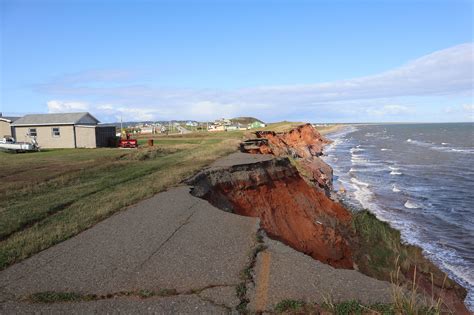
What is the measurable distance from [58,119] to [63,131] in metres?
1.56

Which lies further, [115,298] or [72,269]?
[72,269]

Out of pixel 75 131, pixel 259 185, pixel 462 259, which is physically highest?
pixel 75 131

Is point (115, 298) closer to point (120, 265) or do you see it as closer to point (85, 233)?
point (120, 265)

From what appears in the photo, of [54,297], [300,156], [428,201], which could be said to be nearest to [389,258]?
[54,297]

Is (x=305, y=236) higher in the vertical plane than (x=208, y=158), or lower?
lower

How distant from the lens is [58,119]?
38562 mm

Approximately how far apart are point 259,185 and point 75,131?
24203mm

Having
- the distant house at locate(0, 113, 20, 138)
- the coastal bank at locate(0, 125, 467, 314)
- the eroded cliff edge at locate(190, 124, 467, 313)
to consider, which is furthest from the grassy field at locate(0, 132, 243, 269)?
the distant house at locate(0, 113, 20, 138)

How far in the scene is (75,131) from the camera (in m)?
37.7

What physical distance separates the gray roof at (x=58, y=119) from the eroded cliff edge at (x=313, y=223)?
22925mm

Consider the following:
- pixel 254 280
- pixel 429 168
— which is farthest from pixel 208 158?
pixel 429 168

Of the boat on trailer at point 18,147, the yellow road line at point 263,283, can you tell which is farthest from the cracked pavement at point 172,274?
the boat on trailer at point 18,147

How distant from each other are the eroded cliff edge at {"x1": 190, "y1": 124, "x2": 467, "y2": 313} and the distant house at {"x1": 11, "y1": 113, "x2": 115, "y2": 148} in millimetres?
21466

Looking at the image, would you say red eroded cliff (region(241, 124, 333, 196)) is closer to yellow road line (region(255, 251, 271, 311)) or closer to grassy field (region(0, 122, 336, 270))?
grassy field (region(0, 122, 336, 270))
